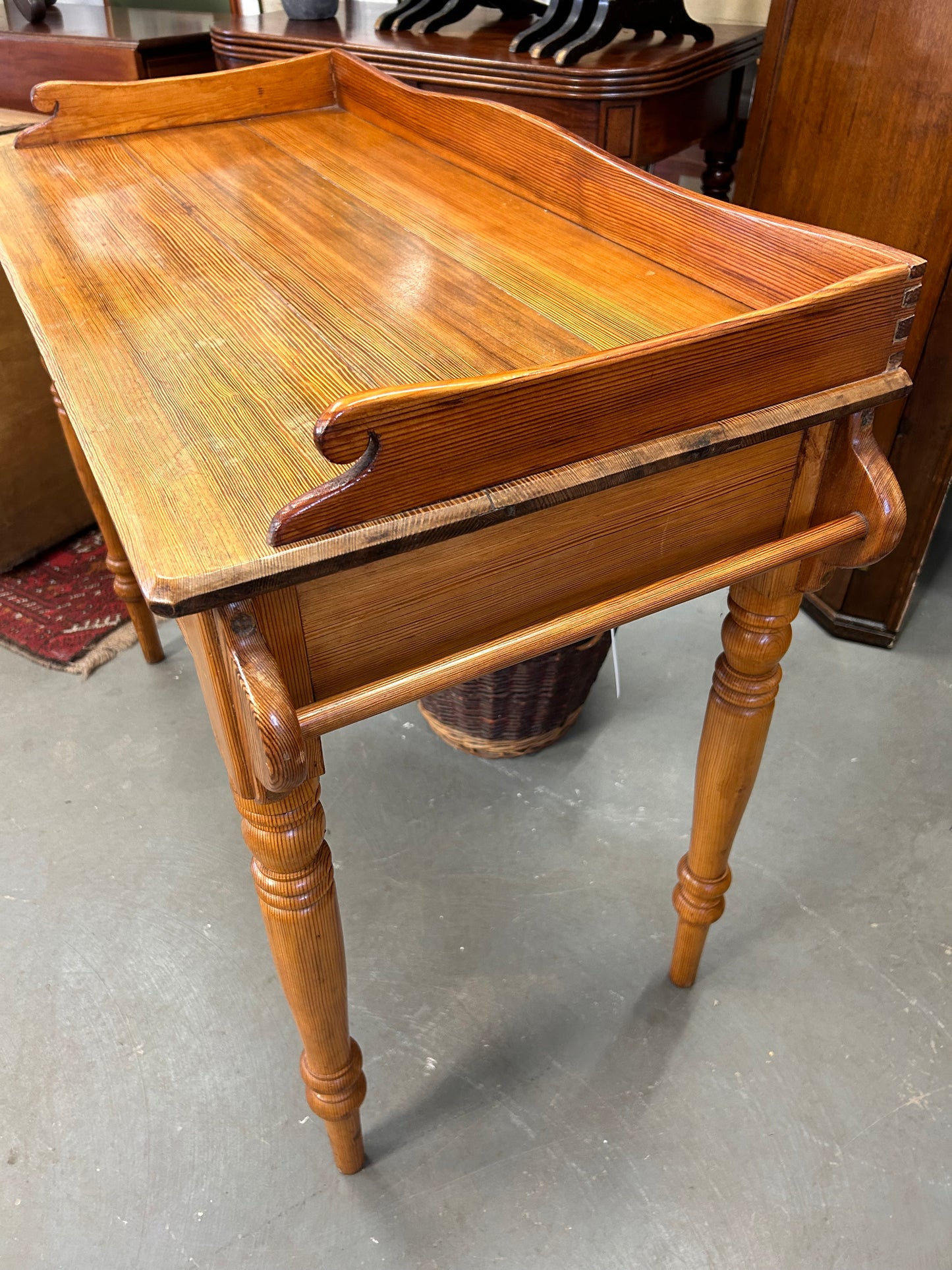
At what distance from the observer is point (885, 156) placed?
4.34 ft


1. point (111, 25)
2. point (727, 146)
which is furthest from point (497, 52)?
point (111, 25)

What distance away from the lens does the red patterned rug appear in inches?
66.4

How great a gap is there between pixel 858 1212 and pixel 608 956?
0.37m

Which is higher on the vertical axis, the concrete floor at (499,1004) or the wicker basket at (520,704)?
the wicker basket at (520,704)

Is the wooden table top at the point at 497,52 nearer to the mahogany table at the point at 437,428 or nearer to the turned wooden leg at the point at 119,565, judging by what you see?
the mahogany table at the point at 437,428

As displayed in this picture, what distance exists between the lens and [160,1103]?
106 cm

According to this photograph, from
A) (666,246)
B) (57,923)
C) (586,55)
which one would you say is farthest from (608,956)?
(586,55)

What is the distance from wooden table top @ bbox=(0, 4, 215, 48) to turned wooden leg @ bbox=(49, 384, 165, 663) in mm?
589

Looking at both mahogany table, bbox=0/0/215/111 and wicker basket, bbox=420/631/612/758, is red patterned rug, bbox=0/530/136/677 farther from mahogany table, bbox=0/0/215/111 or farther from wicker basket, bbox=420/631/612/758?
mahogany table, bbox=0/0/215/111

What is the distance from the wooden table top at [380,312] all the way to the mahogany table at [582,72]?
0.51 feet

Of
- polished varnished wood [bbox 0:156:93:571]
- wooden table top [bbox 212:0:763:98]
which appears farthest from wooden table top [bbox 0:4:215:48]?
polished varnished wood [bbox 0:156:93:571]

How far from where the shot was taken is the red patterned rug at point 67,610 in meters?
1.69

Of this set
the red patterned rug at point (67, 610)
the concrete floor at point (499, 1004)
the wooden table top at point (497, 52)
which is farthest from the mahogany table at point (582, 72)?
the red patterned rug at point (67, 610)

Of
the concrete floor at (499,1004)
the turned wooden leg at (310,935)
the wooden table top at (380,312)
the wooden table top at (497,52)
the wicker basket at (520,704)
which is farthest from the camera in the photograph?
the wicker basket at (520,704)
